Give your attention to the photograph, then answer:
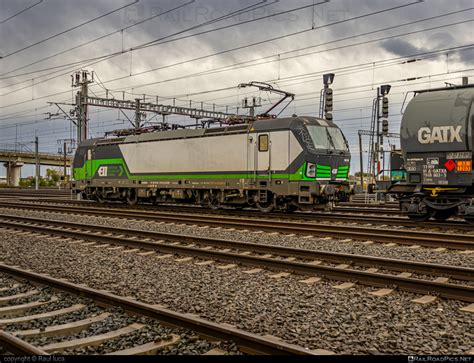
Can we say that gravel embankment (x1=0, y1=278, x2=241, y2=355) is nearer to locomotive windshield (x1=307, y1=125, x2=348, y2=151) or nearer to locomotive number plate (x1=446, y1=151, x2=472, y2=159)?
locomotive number plate (x1=446, y1=151, x2=472, y2=159)

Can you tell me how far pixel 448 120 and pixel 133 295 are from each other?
33.5 ft

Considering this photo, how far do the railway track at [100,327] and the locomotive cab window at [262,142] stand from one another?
38.4 ft

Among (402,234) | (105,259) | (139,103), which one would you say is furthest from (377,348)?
(139,103)

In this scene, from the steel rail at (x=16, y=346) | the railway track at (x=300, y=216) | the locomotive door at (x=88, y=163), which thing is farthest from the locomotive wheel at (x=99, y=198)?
the steel rail at (x=16, y=346)

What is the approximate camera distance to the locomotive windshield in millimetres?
17172

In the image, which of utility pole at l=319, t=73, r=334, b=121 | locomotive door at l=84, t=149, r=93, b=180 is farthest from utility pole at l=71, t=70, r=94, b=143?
utility pole at l=319, t=73, r=334, b=121

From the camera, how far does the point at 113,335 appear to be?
16.1ft

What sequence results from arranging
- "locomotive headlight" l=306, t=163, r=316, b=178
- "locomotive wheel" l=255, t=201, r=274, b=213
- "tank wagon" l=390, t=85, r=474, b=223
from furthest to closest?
"locomotive wheel" l=255, t=201, r=274, b=213, "locomotive headlight" l=306, t=163, r=316, b=178, "tank wagon" l=390, t=85, r=474, b=223

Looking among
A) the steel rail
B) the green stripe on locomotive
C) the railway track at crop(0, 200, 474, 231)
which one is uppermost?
the green stripe on locomotive

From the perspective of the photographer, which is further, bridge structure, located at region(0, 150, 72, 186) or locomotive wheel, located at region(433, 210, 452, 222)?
bridge structure, located at region(0, 150, 72, 186)

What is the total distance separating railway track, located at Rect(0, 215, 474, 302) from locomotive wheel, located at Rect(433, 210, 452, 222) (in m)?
6.70

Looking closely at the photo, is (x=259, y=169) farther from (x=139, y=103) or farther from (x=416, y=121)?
(x=139, y=103)

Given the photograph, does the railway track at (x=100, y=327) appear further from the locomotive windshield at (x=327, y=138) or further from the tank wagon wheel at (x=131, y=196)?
the tank wagon wheel at (x=131, y=196)

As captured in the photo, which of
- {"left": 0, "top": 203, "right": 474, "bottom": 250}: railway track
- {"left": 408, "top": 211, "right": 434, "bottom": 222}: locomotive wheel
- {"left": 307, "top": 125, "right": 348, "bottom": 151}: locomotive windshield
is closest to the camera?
{"left": 0, "top": 203, "right": 474, "bottom": 250}: railway track
